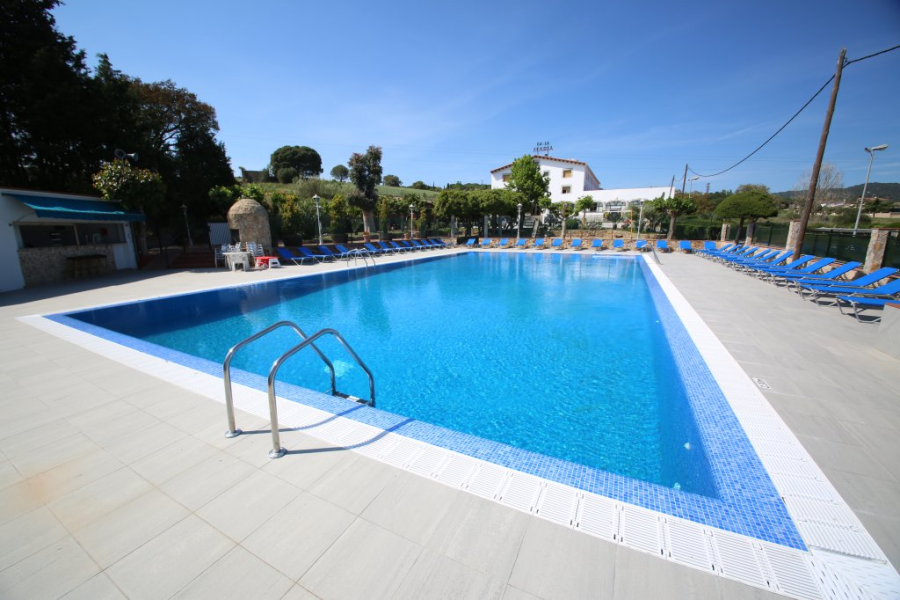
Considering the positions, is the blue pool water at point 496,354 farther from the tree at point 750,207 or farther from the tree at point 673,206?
the tree at point 673,206

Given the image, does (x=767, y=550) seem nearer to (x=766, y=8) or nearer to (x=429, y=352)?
(x=429, y=352)

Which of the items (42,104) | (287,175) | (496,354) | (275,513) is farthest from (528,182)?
(287,175)

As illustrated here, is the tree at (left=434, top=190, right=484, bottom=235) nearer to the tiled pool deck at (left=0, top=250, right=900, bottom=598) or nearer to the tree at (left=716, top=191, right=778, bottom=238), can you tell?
the tree at (left=716, top=191, right=778, bottom=238)

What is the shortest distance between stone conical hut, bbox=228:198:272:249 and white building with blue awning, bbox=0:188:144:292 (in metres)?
2.84

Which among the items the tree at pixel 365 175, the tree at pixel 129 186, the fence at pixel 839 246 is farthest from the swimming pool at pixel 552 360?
the tree at pixel 365 175

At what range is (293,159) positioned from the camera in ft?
171

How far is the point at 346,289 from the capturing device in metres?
11.0

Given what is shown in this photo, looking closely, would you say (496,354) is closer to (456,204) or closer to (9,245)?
(9,245)

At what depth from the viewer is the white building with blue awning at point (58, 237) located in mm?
9180

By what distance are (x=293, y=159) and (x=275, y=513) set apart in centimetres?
5911

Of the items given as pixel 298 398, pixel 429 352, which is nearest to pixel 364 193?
pixel 429 352

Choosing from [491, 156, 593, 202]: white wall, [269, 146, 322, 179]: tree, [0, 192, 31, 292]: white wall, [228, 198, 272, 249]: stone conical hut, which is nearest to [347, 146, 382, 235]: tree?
[228, 198, 272, 249]: stone conical hut

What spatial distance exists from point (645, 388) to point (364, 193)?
18.8 meters

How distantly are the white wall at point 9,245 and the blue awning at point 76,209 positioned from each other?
24 cm
